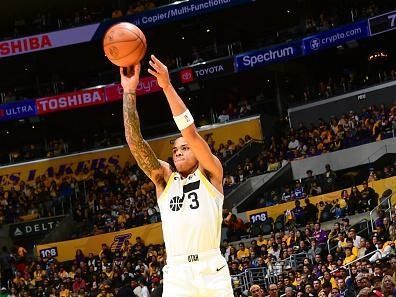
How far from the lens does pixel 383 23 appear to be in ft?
92.2

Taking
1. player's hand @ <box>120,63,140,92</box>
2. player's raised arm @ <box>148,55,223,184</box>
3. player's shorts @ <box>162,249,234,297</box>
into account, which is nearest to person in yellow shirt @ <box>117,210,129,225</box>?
player's hand @ <box>120,63,140,92</box>

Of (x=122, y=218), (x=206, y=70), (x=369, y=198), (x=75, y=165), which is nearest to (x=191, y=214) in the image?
(x=369, y=198)

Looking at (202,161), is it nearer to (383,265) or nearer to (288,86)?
(383,265)

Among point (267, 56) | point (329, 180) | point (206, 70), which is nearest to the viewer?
point (329, 180)

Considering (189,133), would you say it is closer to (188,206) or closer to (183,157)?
(183,157)

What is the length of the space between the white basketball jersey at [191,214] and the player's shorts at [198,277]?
2.2 inches

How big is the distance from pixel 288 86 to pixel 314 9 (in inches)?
132

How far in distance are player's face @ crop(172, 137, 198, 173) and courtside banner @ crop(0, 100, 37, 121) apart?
2819cm

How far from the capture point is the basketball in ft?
18.6

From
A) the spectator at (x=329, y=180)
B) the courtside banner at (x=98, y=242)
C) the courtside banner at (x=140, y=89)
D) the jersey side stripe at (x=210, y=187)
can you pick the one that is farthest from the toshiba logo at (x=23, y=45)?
the jersey side stripe at (x=210, y=187)

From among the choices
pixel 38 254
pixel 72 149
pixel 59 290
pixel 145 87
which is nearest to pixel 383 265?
pixel 59 290

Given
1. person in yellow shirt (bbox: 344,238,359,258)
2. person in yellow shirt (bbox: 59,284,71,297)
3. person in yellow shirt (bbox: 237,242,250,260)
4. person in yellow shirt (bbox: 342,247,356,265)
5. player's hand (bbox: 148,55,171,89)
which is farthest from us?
person in yellow shirt (bbox: 59,284,71,297)

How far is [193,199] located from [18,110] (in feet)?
93.7

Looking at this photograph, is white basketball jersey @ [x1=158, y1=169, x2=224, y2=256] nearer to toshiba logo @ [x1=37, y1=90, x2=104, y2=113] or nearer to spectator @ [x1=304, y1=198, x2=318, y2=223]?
spectator @ [x1=304, y1=198, x2=318, y2=223]
